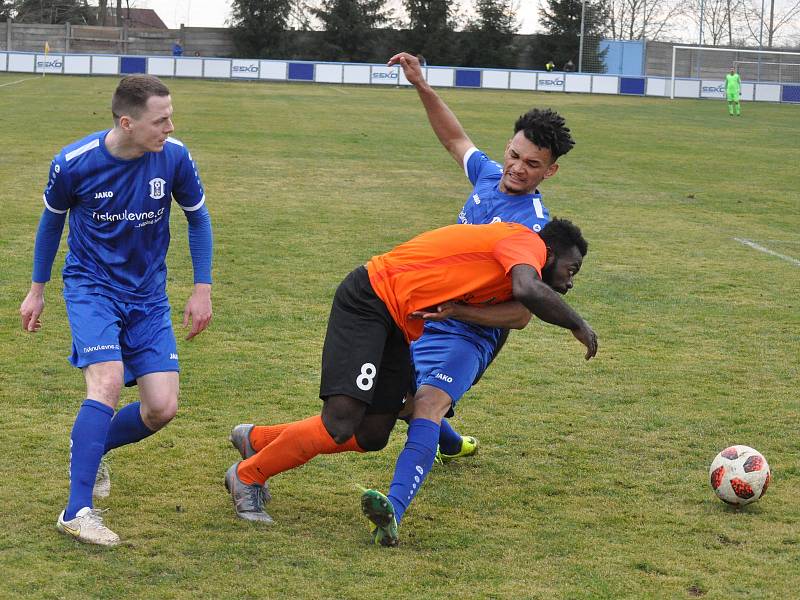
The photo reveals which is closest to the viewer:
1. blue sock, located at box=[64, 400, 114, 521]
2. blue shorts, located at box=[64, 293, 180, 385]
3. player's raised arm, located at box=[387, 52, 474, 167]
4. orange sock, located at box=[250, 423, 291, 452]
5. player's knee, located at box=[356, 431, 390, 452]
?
blue sock, located at box=[64, 400, 114, 521]

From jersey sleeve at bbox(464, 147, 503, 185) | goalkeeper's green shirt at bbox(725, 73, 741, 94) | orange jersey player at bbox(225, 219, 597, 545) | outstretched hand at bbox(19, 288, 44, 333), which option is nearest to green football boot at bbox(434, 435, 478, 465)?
orange jersey player at bbox(225, 219, 597, 545)

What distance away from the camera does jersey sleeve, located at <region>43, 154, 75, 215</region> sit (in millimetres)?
4828

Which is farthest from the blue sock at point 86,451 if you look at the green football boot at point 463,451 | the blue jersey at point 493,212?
the green football boot at point 463,451

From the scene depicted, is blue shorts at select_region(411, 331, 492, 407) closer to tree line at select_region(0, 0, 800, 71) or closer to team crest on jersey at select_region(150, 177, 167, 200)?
team crest on jersey at select_region(150, 177, 167, 200)

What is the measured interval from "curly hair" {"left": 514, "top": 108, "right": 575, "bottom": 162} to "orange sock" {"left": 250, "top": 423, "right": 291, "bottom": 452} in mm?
1851

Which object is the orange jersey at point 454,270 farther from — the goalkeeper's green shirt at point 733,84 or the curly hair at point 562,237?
the goalkeeper's green shirt at point 733,84

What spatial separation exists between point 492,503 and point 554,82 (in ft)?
162

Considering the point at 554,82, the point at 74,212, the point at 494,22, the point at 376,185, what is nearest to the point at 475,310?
the point at 74,212

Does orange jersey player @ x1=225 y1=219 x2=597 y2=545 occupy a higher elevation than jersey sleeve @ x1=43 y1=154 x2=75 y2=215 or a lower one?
lower

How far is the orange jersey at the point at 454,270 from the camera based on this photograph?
4.68 meters

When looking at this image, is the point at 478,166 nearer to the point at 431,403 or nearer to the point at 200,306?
the point at 431,403

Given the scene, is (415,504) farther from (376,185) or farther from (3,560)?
(376,185)

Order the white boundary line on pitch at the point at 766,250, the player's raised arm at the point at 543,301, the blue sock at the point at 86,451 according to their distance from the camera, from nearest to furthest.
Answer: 1. the player's raised arm at the point at 543,301
2. the blue sock at the point at 86,451
3. the white boundary line on pitch at the point at 766,250

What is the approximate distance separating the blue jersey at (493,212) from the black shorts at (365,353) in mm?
479
